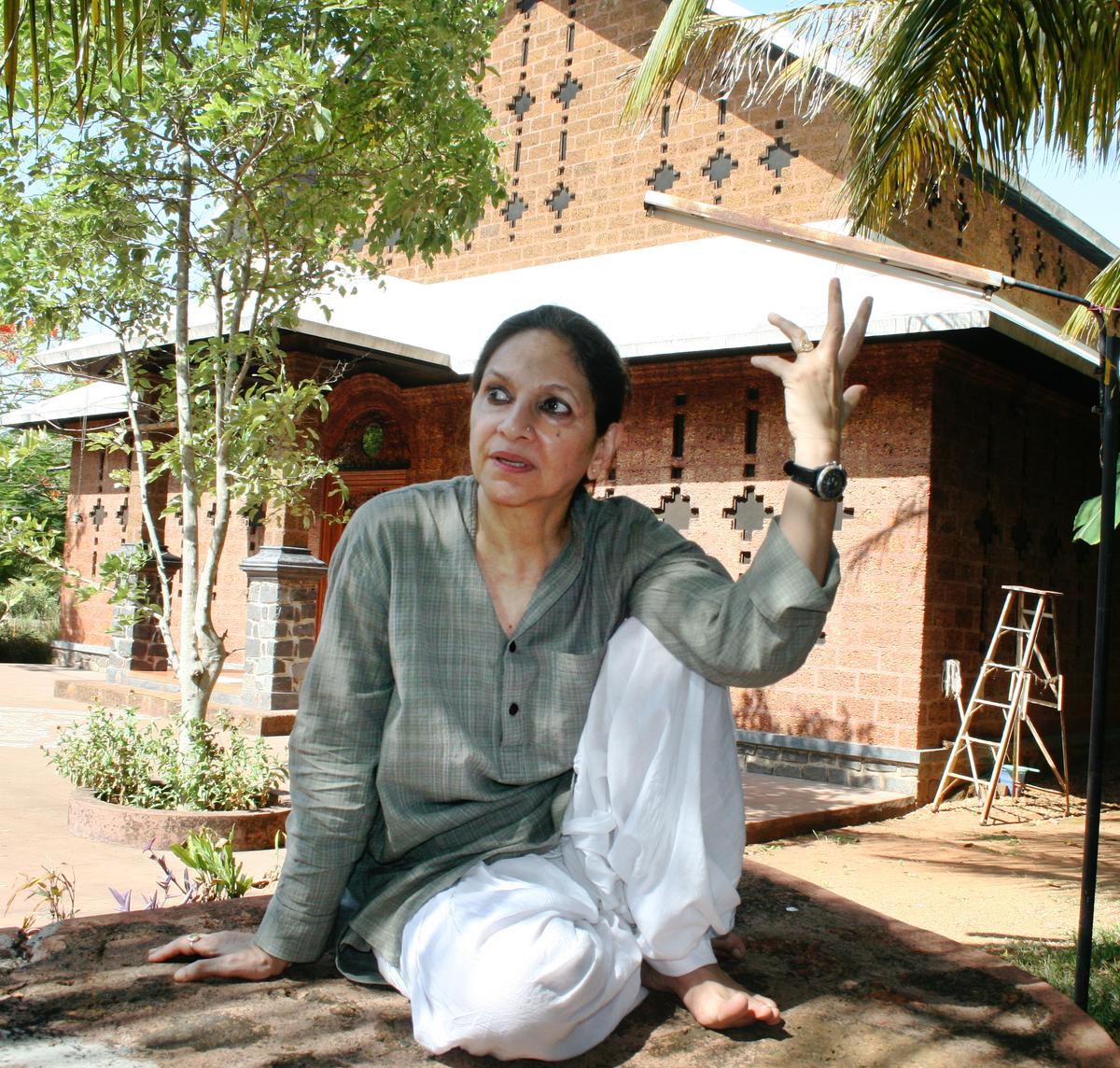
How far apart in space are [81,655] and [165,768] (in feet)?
33.3

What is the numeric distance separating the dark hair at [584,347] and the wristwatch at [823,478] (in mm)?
512

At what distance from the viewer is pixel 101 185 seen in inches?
226

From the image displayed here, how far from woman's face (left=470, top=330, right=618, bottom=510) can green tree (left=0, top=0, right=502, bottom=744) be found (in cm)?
338

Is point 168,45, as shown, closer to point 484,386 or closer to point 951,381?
point 484,386

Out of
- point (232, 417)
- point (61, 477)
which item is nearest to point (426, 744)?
point (232, 417)

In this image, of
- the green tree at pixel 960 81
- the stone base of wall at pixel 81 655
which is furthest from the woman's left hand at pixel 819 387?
the stone base of wall at pixel 81 655

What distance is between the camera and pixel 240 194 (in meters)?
5.86

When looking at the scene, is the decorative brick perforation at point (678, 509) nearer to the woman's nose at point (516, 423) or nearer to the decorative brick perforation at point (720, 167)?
the decorative brick perforation at point (720, 167)

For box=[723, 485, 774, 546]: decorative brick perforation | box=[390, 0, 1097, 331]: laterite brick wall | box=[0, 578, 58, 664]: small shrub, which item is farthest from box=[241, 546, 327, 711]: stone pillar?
box=[0, 578, 58, 664]: small shrub

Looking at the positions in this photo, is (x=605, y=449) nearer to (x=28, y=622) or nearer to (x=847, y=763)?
(x=847, y=763)

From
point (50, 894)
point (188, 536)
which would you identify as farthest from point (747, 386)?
point (50, 894)

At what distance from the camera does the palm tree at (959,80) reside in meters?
5.87

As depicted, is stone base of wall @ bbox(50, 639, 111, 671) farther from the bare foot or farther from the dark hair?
the bare foot

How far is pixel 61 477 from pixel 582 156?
47.2 ft
